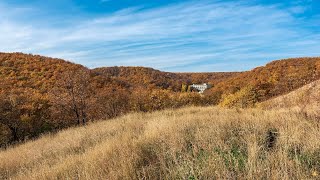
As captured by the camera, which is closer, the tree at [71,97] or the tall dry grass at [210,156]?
the tall dry grass at [210,156]

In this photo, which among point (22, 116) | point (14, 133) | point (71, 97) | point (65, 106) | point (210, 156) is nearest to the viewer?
point (210, 156)

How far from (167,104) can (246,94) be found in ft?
21.1

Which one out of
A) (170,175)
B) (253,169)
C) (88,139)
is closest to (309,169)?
(253,169)

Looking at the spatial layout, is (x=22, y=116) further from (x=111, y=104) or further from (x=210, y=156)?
(x=210, y=156)

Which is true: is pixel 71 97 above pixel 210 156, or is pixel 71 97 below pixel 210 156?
above

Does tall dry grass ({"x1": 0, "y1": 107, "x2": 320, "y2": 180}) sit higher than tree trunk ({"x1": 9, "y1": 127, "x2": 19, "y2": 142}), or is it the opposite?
tall dry grass ({"x1": 0, "y1": 107, "x2": 320, "y2": 180})

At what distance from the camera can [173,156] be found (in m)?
5.14

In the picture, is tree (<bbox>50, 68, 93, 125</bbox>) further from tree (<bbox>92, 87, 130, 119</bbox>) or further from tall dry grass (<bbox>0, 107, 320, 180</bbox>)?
tall dry grass (<bbox>0, 107, 320, 180</bbox>)

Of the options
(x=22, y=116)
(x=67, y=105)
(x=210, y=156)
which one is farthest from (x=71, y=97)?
(x=210, y=156)

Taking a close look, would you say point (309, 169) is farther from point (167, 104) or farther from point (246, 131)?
point (167, 104)

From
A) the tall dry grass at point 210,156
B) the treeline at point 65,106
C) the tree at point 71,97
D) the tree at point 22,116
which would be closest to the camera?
the tall dry grass at point 210,156

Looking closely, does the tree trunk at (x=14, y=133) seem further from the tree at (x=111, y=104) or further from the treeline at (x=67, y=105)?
the tree at (x=111, y=104)

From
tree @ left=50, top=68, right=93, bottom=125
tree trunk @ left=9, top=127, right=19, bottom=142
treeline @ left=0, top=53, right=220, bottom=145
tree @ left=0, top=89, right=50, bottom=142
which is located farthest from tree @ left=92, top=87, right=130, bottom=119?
tree trunk @ left=9, top=127, right=19, bottom=142

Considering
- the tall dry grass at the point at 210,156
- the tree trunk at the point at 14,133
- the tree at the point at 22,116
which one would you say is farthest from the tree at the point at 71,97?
the tall dry grass at the point at 210,156
